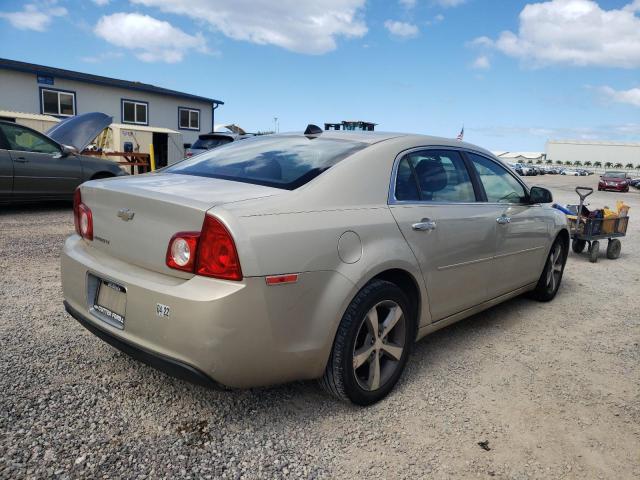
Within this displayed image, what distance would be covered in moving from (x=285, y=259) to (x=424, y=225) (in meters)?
1.08

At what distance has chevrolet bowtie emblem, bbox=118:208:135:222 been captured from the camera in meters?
2.48

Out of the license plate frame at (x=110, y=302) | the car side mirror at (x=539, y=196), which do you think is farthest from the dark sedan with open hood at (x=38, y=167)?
the car side mirror at (x=539, y=196)

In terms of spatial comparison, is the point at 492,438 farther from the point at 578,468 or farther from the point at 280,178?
the point at 280,178

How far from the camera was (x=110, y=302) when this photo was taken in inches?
98.4

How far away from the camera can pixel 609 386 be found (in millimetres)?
3254

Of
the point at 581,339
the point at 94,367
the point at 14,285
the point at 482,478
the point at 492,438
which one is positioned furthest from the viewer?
the point at 14,285

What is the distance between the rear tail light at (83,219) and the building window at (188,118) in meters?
23.9

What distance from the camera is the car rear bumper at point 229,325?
214cm

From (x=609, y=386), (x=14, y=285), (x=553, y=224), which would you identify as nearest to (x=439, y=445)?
(x=609, y=386)

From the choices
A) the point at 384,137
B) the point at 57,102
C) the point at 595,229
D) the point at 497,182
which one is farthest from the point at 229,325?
the point at 57,102

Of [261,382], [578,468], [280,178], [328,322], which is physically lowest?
[578,468]

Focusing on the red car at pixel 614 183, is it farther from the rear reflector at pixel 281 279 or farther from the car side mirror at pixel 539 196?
the rear reflector at pixel 281 279

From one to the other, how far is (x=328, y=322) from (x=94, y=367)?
1565 mm

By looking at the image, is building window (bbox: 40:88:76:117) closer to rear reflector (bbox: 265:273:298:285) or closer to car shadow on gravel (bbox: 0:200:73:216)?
car shadow on gravel (bbox: 0:200:73:216)
